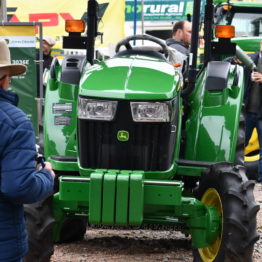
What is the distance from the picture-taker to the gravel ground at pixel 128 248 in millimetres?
6066

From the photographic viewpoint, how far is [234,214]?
16.6 ft

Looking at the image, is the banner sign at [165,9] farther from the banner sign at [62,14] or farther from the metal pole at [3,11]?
the metal pole at [3,11]

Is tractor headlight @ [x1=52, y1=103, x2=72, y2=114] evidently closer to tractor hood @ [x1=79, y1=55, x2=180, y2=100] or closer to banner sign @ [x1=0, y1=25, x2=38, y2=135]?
tractor hood @ [x1=79, y1=55, x2=180, y2=100]

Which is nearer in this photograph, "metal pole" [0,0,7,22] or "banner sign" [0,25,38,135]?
"banner sign" [0,25,38,135]

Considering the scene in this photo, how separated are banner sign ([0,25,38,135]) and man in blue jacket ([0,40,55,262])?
22.7 ft

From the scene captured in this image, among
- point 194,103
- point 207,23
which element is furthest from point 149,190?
point 207,23

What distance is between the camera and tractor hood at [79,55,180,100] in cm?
525

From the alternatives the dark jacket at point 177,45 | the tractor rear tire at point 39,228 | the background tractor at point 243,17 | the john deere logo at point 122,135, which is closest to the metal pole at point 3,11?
the dark jacket at point 177,45

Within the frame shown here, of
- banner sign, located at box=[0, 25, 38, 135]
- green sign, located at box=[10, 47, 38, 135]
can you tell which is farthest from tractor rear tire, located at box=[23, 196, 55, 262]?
green sign, located at box=[10, 47, 38, 135]

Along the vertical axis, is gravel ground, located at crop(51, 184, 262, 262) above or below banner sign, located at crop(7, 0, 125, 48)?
below

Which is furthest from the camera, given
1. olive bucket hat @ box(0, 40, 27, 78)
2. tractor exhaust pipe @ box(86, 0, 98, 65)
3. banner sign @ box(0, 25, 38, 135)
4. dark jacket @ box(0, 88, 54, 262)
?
banner sign @ box(0, 25, 38, 135)

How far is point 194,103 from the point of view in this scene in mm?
6039

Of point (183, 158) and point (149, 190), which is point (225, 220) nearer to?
point (149, 190)

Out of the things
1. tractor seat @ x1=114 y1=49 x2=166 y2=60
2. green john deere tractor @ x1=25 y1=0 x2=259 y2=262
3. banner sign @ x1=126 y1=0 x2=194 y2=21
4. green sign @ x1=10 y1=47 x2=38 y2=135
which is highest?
tractor seat @ x1=114 y1=49 x2=166 y2=60
